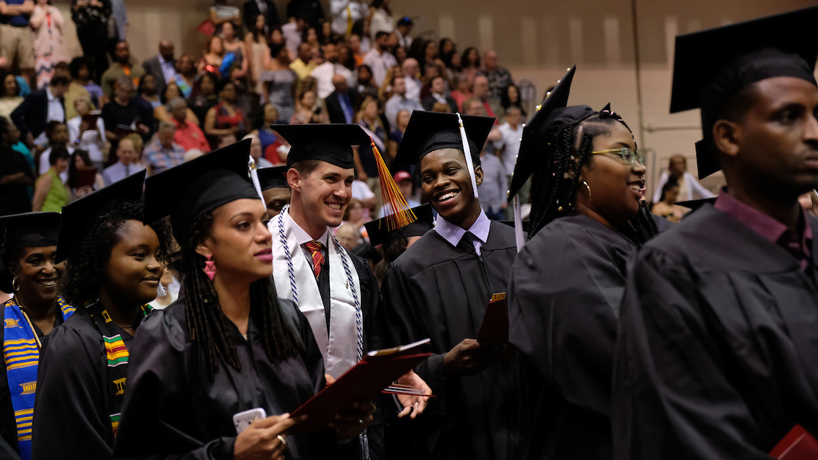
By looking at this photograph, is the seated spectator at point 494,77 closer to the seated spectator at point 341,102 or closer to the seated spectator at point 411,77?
the seated spectator at point 411,77

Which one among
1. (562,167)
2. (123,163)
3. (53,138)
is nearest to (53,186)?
(53,138)

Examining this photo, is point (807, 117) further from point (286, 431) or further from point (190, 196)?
point (190, 196)

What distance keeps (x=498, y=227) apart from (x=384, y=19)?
11811 mm

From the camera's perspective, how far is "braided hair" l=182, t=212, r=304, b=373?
8.25 ft

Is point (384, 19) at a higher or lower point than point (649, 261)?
higher

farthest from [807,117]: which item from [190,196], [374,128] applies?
[374,128]

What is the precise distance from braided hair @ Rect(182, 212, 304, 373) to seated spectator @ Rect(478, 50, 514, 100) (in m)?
12.1

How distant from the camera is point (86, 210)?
3.32 m

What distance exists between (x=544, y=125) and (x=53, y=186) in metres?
7.55

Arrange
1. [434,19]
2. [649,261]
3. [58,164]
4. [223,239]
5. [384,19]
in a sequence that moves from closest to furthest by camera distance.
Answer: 1. [649,261]
2. [223,239]
3. [58,164]
4. [384,19]
5. [434,19]

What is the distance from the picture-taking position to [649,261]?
6.32 feet

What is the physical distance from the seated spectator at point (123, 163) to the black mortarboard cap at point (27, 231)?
5.78 m

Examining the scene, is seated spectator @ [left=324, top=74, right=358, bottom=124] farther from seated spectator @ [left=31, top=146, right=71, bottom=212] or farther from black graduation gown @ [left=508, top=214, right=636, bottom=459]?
black graduation gown @ [left=508, top=214, right=636, bottom=459]

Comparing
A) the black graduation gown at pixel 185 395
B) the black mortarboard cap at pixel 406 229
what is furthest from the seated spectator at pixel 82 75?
the black graduation gown at pixel 185 395
